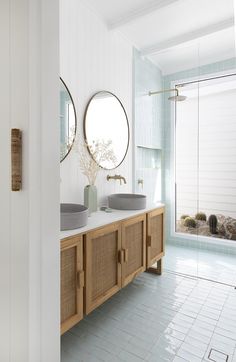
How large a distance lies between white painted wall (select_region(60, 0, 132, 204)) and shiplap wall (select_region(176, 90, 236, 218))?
1.09 meters

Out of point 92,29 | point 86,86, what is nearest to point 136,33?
point 92,29

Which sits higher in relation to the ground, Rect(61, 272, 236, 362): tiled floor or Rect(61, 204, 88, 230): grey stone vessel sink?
Rect(61, 204, 88, 230): grey stone vessel sink

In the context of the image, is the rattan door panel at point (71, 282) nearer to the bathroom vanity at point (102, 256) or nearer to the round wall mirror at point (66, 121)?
the bathroom vanity at point (102, 256)

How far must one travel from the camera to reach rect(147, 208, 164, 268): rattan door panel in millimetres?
2274

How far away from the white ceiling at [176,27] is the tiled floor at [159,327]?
8.52 feet

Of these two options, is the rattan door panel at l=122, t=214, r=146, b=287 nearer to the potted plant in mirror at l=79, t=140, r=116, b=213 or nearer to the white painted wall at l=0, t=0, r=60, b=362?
the potted plant in mirror at l=79, t=140, r=116, b=213

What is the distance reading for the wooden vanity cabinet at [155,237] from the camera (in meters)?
2.28

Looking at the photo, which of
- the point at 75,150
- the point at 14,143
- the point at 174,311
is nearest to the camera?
the point at 14,143

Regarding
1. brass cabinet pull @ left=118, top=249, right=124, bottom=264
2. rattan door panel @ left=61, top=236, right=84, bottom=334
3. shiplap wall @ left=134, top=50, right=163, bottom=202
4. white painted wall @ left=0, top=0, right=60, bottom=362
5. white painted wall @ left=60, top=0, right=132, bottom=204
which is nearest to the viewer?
white painted wall @ left=0, top=0, right=60, bottom=362

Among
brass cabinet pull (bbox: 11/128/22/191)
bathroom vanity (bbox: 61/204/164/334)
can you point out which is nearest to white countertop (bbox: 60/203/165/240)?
bathroom vanity (bbox: 61/204/164/334)

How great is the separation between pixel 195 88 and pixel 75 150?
82.2 inches

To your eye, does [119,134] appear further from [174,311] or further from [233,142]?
[174,311]

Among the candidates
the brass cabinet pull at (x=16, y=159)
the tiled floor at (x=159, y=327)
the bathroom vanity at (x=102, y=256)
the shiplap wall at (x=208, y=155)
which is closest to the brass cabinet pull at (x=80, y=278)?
the bathroom vanity at (x=102, y=256)

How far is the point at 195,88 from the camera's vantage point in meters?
3.28
